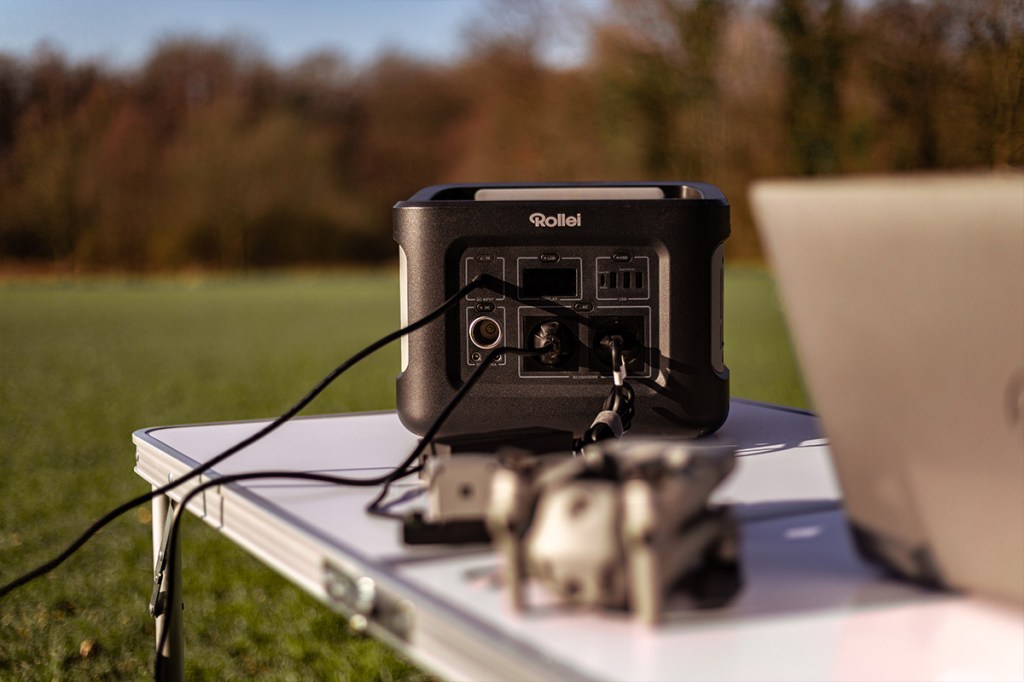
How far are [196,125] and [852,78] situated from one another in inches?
783

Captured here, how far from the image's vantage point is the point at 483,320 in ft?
3.55

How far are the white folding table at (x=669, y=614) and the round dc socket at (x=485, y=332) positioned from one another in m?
0.25

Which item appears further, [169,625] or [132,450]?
[132,450]

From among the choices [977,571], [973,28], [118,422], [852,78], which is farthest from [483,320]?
[852,78]

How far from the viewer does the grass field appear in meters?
2.38

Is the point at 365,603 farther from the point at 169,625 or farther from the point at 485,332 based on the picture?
the point at 169,625

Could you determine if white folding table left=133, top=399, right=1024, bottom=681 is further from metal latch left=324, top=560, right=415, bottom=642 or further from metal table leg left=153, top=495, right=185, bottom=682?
metal table leg left=153, top=495, right=185, bottom=682

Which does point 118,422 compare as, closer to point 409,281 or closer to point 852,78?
point 409,281

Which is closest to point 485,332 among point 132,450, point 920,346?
point 920,346

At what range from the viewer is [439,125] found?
1341 inches

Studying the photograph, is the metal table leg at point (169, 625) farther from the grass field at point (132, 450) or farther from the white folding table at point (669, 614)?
the grass field at point (132, 450)

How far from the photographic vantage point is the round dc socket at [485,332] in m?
1.08

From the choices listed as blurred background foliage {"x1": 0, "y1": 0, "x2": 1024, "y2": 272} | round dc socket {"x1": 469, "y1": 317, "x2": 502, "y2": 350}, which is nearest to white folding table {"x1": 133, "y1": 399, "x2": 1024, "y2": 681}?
round dc socket {"x1": 469, "y1": 317, "x2": 502, "y2": 350}

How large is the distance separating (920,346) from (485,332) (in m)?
0.60
